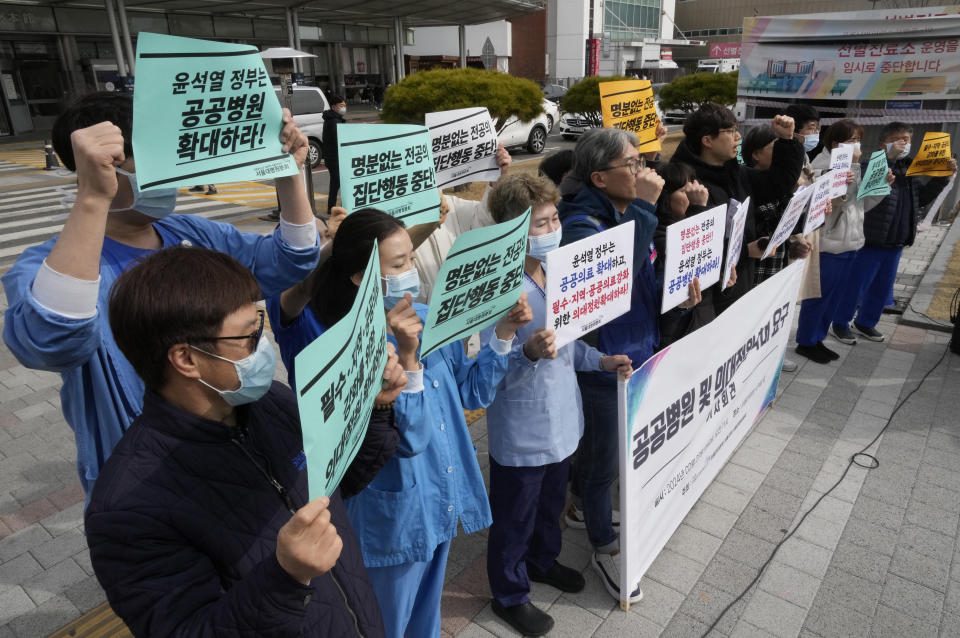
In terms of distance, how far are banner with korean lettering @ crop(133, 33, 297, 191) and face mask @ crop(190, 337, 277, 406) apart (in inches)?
26.6

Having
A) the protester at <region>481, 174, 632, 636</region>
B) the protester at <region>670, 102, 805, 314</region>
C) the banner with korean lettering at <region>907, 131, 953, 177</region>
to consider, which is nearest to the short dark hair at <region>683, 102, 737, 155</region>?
the protester at <region>670, 102, 805, 314</region>

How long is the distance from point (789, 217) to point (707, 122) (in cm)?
93

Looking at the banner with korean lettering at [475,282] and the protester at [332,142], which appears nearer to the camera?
the banner with korean lettering at [475,282]

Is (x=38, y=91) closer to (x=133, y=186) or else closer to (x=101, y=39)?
(x=101, y=39)

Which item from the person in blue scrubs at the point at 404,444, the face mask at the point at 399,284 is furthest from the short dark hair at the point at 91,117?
the face mask at the point at 399,284

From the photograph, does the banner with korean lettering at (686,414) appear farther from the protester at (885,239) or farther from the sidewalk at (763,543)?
the protester at (885,239)

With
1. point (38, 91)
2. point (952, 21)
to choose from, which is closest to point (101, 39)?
point (38, 91)

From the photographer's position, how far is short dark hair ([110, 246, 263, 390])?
1.29m

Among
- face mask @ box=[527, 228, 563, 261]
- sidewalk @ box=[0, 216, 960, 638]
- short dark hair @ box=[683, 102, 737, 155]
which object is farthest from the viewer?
short dark hair @ box=[683, 102, 737, 155]

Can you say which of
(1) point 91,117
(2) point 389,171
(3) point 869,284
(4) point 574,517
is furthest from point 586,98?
(1) point 91,117

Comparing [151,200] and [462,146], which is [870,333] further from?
[151,200]

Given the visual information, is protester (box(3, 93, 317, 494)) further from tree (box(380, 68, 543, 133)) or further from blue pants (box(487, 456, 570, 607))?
tree (box(380, 68, 543, 133))

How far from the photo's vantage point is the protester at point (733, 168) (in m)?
4.01

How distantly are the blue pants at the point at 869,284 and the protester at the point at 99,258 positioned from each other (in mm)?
5596
